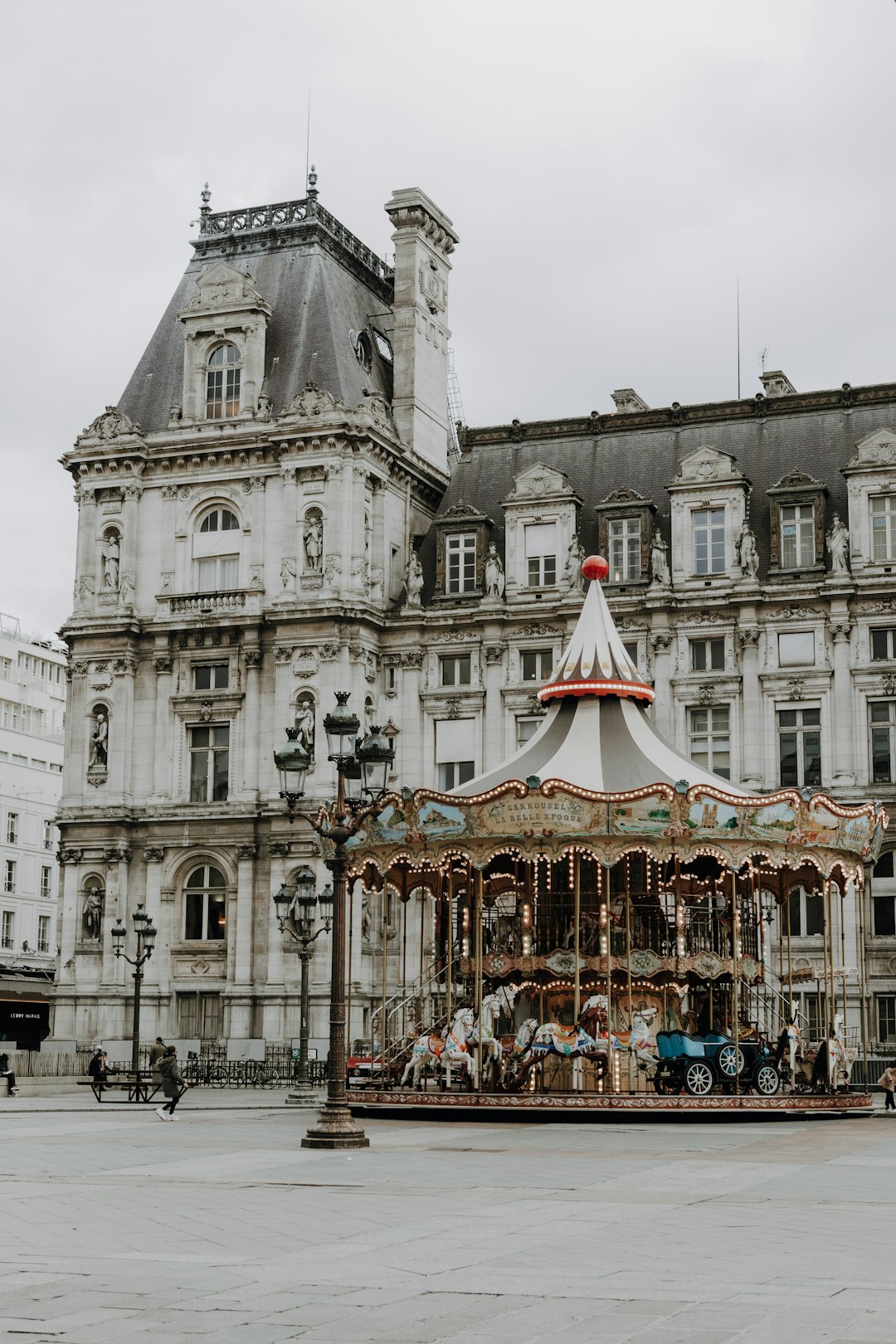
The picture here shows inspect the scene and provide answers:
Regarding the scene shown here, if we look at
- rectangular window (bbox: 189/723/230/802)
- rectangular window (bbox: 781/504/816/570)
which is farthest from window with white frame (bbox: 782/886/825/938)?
rectangular window (bbox: 189/723/230/802)

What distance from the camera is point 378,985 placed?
2096 inches

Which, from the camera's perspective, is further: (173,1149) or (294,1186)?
(173,1149)

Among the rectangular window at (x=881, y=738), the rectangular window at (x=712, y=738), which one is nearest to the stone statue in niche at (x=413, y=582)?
the rectangular window at (x=712, y=738)

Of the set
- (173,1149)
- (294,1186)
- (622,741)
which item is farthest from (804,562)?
(294,1186)

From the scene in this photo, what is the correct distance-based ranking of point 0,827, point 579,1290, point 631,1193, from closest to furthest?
point 579,1290 → point 631,1193 → point 0,827

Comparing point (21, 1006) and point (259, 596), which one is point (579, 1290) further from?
point (21, 1006)

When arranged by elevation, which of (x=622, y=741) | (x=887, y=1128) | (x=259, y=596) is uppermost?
(x=259, y=596)

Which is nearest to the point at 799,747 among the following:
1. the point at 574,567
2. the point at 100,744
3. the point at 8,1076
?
the point at 574,567

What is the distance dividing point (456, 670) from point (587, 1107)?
2535 centimetres

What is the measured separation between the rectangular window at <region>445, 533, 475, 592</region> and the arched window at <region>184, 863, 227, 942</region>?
11773 millimetres

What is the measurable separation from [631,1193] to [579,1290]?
6.89 meters

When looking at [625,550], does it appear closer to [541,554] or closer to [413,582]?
[541,554]

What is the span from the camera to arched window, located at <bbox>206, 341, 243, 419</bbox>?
5819 cm

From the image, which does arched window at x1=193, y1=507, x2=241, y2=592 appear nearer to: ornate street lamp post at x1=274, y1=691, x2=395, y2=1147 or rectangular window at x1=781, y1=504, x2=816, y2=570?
rectangular window at x1=781, y1=504, x2=816, y2=570
